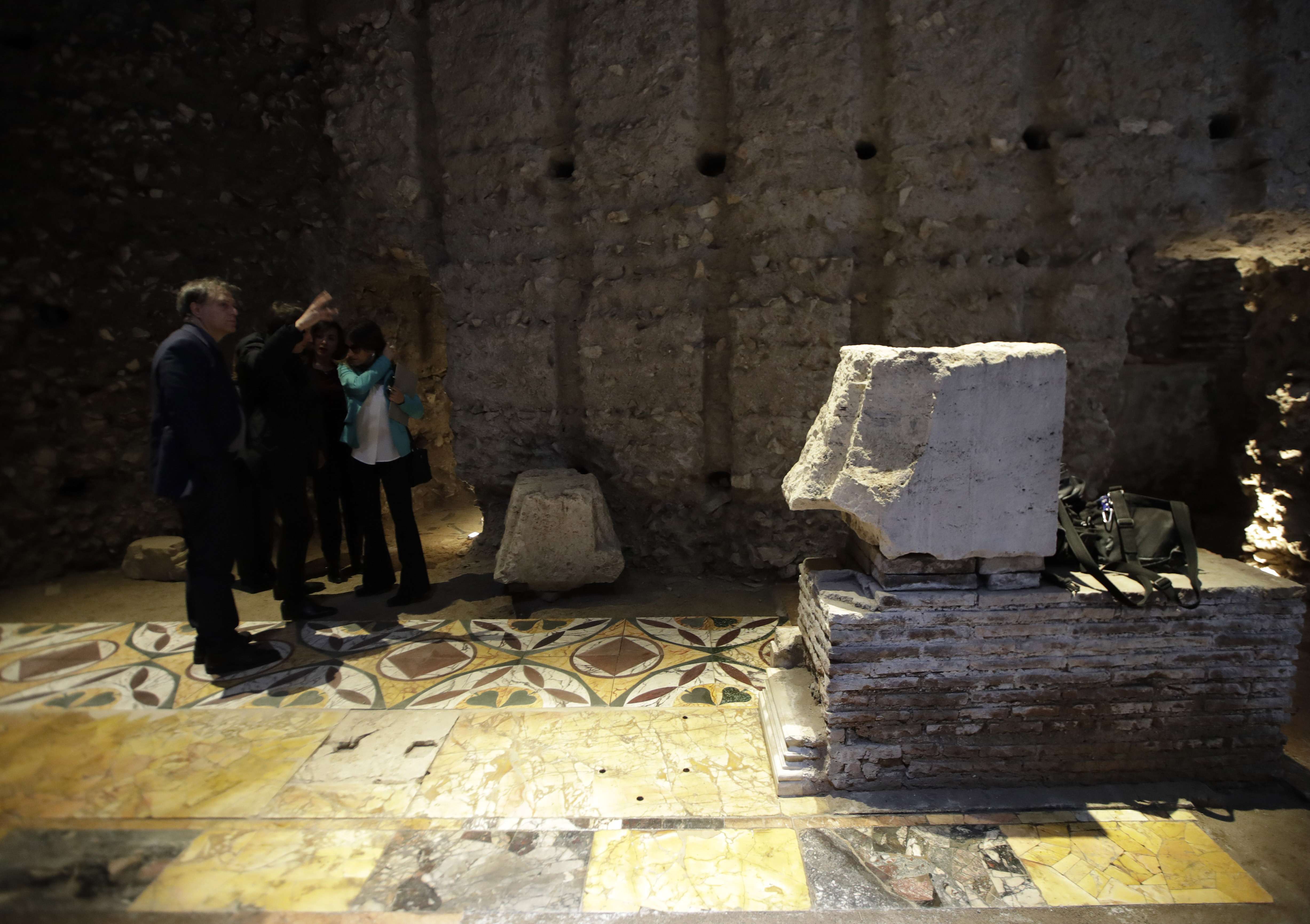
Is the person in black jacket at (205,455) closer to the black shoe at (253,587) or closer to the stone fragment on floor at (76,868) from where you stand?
the black shoe at (253,587)

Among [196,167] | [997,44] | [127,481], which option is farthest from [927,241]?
[127,481]

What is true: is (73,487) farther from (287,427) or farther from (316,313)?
(316,313)

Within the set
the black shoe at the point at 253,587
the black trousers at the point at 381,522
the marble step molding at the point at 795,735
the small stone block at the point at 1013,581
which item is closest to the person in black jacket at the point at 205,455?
the black trousers at the point at 381,522

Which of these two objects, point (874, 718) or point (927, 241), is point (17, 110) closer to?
point (874, 718)

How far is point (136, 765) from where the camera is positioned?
160 centimetres

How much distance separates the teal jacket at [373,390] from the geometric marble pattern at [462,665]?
1.03 metres

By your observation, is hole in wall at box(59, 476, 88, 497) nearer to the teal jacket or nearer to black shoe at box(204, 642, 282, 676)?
black shoe at box(204, 642, 282, 676)

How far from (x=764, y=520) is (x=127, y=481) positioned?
4138 millimetres

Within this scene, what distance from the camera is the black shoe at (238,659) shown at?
3254 mm

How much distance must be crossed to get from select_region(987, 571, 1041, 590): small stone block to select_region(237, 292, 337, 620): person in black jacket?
10.6 feet

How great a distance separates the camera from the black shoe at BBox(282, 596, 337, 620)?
3.98 m

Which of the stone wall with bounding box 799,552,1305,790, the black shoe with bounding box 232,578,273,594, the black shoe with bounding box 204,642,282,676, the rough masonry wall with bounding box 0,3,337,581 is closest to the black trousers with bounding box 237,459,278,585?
the black shoe with bounding box 232,578,273,594

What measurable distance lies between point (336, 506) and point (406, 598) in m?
0.83

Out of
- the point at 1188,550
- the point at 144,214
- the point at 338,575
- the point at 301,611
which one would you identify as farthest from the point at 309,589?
the point at 1188,550
